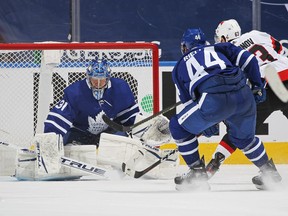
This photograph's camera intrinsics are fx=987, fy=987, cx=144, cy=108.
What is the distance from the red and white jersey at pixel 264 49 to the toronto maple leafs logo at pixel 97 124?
0.90 metres


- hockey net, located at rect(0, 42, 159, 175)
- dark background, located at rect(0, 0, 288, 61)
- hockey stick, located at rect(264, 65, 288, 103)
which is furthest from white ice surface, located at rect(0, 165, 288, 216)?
dark background, located at rect(0, 0, 288, 61)

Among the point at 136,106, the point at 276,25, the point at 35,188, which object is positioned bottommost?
the point at 35,188

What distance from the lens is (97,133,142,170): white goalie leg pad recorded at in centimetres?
559

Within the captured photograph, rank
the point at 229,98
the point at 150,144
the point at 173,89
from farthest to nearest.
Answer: the point at 173,89, the point at 150,144, the point at 229,98

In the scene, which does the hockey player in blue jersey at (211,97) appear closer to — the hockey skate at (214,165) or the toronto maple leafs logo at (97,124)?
the hockey skate at (214,165)

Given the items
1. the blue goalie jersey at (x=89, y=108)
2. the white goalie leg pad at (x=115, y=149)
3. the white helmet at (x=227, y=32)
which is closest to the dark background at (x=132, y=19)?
the blue goalie jersey at (x=89, y=108)

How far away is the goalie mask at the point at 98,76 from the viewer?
5660mm

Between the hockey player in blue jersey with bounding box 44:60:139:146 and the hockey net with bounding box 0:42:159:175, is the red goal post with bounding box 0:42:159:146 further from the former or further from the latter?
the hockey player in blue jersey with bounding box 44:60:139:146

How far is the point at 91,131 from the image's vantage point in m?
5.86

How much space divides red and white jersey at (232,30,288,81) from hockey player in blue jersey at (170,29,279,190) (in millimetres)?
1023

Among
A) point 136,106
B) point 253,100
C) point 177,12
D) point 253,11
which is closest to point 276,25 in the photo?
point 253,11

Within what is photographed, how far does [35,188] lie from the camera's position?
4715mm

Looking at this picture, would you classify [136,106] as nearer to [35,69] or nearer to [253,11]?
[35,69]

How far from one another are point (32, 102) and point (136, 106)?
79cm
